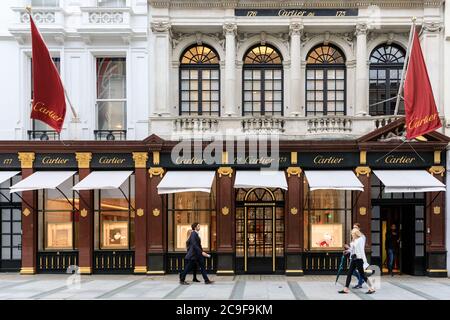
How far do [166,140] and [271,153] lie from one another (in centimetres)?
369

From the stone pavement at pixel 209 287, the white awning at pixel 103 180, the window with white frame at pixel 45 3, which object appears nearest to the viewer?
the stone pavement at pixel 209 287

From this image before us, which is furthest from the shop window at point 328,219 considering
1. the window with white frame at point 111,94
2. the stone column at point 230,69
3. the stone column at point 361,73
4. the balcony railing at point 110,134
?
the window with white frame at point 111,94

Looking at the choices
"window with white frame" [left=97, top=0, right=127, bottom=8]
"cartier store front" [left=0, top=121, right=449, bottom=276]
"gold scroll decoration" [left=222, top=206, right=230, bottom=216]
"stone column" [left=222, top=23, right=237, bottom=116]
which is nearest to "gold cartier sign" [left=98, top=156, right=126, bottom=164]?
"cartier store front" [left=0, top=121, right=449, bottom=276]

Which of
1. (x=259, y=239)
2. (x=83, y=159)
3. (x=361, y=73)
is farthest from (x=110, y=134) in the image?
(x=361, y=73)

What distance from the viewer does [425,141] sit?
1577 cm

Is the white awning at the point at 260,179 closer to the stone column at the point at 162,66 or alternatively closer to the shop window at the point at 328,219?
the shop window at the point at 328,219

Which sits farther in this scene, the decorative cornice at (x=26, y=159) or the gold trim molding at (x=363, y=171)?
the decorative cornice at (x=26, y=159)

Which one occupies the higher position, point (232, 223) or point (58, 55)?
point (58, 55)

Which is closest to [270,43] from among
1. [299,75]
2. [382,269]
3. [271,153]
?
[299,75]

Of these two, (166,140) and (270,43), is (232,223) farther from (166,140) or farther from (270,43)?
(270,43)

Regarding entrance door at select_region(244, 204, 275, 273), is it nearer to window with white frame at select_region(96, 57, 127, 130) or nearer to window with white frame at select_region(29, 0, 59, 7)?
window with white frame at select_region(96, 57, 127, 130)

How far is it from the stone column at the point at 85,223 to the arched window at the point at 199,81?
397cm

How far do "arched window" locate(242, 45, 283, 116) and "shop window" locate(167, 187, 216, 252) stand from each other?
3.64 meters

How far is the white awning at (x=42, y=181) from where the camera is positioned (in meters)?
14.7
